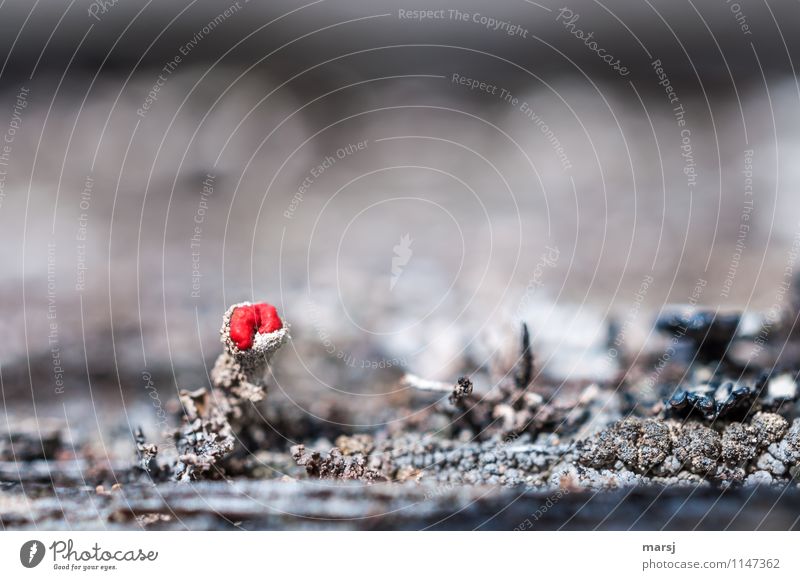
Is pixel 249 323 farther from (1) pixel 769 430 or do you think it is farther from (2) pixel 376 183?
(1) pixel 769 430

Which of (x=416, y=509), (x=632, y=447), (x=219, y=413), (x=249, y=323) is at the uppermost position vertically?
(x=249, y=323)

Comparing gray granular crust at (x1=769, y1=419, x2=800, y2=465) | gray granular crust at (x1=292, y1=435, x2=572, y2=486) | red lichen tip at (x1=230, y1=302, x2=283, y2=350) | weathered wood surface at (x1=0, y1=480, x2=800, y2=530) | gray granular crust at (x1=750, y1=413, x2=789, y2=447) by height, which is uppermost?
red lichen tip at (x1=230, y1=302, x2=283, y2=350)

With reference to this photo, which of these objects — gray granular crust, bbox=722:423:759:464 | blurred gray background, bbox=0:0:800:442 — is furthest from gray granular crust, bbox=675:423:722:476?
blurred gray background, bbox=0:0:800:442

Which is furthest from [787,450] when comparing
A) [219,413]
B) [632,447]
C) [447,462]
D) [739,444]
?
[219,413]

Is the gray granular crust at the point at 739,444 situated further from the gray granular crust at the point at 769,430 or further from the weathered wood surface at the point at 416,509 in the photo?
the weathered wood surface at the point at 416,509

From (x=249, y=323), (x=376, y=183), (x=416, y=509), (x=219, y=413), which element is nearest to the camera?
(x=249, y=323)

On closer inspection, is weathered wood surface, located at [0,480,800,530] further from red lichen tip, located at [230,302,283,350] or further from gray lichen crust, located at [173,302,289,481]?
red lichen tip, located at [230,302,283,350]

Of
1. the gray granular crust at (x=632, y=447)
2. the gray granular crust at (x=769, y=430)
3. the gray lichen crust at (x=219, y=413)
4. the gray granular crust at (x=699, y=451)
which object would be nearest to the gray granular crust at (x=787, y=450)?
the gray granular crust at (x=769, y=430)

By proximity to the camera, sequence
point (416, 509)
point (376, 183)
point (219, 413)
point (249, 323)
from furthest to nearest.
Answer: point (376, 183)
point (219, 413)
point (416, 509)
point (249, 323)
